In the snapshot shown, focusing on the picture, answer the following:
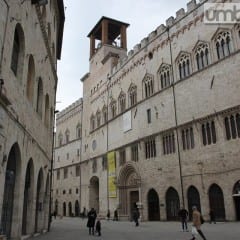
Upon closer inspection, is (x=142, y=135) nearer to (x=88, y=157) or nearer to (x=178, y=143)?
(x=178, y=143)

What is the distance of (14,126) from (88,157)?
31.2 meters

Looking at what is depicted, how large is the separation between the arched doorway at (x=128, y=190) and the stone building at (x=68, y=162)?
13.1 meters

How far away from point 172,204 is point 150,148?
538 centimetres

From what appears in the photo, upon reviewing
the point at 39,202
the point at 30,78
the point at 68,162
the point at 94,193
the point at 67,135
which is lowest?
the point at 39,202

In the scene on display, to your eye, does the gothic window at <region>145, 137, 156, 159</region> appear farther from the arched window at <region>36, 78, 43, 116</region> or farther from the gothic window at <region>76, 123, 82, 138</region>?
the gothic window at <region>76, 123, 82, 138</region>

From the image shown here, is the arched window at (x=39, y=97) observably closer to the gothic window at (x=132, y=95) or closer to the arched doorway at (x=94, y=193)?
the gothic window at (x=132, y=95)

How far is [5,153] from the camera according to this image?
28.2ft

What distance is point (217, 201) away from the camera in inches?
816

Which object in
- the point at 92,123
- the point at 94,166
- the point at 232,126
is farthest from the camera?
→ the point at 92,123

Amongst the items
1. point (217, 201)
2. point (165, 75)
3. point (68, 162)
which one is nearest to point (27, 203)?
point (217, 201)

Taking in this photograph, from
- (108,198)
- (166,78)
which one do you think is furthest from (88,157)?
(166,78)

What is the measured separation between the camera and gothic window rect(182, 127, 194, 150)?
914 inches

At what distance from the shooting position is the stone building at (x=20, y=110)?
27.7ft

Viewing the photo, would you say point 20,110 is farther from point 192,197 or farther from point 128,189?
point 128,189
